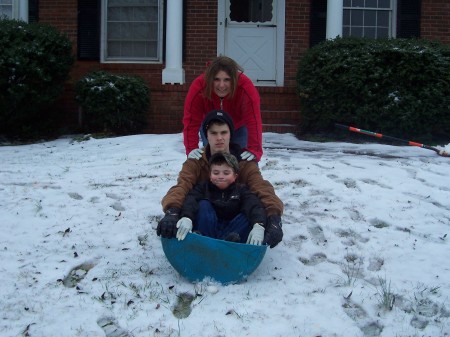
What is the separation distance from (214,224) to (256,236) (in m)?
0.38

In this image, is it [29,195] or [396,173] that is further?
[396,173]

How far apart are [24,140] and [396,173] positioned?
600 cm

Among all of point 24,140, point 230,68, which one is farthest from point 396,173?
point 24,140

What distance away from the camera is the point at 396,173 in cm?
584

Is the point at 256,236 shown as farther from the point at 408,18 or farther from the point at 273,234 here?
the point at 408,18

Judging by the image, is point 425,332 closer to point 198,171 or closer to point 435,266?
point 435,266

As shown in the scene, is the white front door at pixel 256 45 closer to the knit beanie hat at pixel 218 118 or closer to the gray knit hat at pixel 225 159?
the knit beanie hat at pixel 218 118

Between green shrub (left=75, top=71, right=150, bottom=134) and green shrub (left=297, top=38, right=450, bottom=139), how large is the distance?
2766 millimetres

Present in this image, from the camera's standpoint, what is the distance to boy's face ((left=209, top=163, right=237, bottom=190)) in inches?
153

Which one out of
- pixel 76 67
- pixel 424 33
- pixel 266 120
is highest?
pixel 424 33

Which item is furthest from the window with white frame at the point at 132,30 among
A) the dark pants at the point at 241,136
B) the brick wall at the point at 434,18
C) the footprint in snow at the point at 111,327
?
the footprint in snow at the point at 111,327

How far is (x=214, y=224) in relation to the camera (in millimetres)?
3805

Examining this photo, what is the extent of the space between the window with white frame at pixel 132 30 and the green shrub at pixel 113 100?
63.6 inches

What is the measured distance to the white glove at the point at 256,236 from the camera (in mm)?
3539
